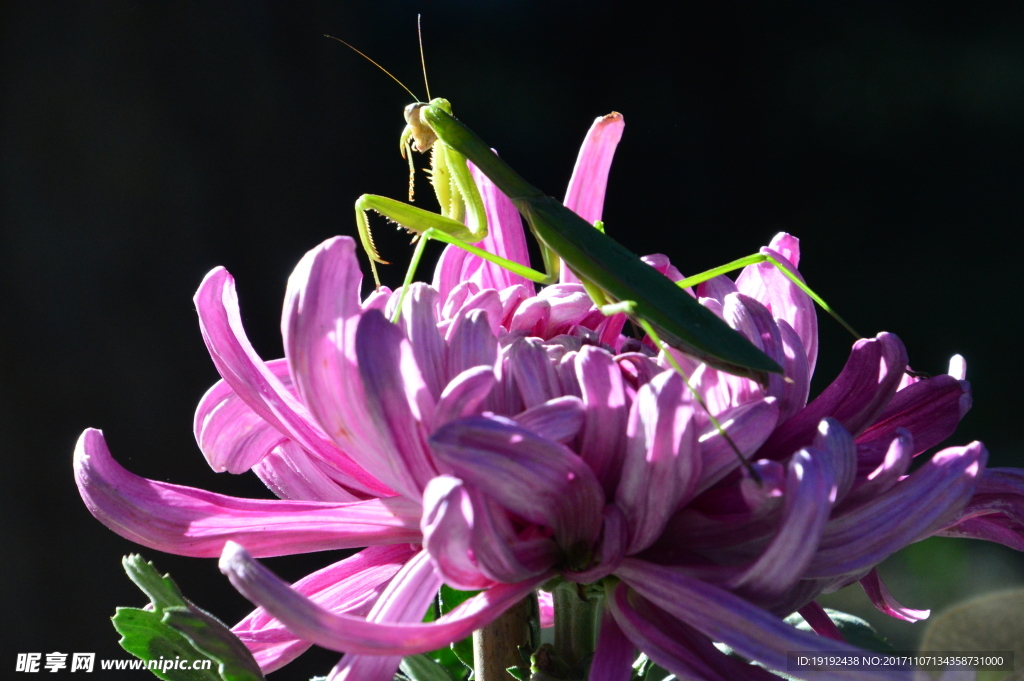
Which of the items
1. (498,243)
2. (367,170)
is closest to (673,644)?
(498,243)

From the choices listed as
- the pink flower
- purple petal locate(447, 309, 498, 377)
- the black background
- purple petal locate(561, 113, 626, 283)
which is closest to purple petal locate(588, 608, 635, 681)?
the pink flower

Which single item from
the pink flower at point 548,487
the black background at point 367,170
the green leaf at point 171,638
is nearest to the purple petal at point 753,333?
the pink flower at point 548,487

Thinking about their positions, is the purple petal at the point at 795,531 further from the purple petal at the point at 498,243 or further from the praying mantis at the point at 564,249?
the purple petal at the point at 498,243

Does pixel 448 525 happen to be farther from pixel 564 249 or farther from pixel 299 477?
pixel 564 249

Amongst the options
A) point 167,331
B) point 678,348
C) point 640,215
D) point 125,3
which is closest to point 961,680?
point 678,348

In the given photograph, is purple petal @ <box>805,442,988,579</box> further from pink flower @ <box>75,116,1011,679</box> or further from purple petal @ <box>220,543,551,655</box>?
purple petal @ <box>220,543,551,655</box>

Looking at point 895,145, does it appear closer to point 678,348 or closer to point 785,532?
point 678,348
